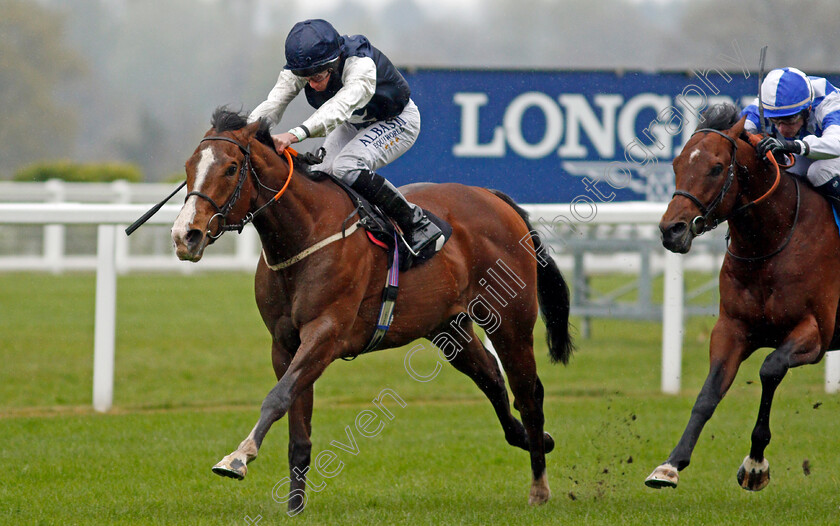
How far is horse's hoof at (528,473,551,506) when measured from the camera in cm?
527

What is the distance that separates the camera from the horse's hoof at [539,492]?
17.3 feet

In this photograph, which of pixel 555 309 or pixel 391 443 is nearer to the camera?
pixel 555 309

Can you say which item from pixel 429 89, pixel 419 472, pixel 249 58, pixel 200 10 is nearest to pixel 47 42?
pixel 249 58

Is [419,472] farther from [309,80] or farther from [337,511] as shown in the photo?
[309,80]

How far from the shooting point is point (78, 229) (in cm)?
1866

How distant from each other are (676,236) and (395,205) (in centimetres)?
130

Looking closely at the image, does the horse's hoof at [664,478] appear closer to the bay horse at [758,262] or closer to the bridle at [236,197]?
the bay horse at [758,262]

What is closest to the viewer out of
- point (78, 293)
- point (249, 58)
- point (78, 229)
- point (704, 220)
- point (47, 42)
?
point (704, 220)

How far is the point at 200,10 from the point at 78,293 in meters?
41.5

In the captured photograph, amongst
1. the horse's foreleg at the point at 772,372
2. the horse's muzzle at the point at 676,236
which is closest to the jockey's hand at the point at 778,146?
the horse's muzzle at the point at 676,236

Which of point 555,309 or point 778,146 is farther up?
point 778,146

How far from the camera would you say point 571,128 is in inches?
364

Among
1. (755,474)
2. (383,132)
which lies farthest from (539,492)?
(383,132)

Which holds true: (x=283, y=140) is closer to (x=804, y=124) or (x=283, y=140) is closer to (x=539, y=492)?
(x=539, y=492)
